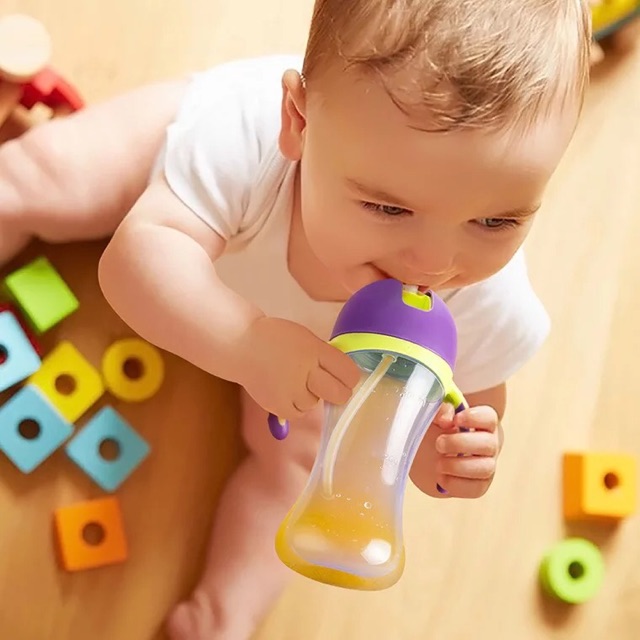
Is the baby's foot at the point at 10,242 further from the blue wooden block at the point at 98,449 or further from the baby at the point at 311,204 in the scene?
the blue wooden block at the point at 98,449

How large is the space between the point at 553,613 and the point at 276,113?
0.52 m

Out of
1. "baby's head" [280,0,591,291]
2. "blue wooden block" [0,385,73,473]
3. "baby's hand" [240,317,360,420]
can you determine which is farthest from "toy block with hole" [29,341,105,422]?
"baby's head" [280,0,591,291]

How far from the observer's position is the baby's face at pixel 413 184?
52cm

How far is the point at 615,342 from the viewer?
0.99 meters

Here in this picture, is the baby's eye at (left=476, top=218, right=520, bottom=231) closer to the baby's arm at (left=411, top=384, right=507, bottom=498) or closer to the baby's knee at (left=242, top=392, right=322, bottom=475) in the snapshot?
the baby's arm at (left=411, top=384, right=507, bottom=498)

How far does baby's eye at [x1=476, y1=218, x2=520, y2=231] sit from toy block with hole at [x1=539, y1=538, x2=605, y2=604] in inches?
17.7

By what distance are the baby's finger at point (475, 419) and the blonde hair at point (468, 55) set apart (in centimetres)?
21

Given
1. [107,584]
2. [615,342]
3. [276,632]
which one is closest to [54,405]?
[107,584]

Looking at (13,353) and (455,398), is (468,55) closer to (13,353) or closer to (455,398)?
(455,398)

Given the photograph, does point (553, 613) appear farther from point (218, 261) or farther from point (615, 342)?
point (218, 261)

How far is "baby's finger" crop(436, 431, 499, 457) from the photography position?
65 centimetres

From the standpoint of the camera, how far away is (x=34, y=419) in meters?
0.84

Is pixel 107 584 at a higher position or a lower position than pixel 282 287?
lower

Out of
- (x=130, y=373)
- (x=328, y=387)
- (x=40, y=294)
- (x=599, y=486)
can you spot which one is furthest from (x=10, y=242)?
(x=599, y=486)
